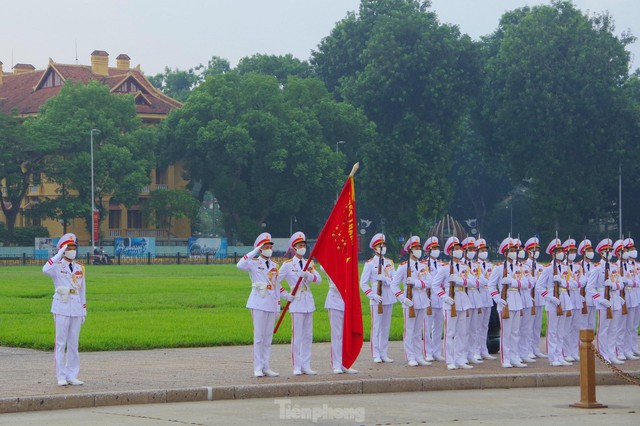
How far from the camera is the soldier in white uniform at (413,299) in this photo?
19094 mm

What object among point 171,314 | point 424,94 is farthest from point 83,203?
point 171,314

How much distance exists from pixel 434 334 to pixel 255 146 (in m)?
59.4

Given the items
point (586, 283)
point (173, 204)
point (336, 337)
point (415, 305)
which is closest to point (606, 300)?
point (586, 283)

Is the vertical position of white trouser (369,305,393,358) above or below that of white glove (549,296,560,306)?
below

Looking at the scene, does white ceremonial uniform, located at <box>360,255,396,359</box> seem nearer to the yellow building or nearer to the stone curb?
the stone curb

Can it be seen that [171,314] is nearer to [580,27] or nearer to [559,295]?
[559,295]

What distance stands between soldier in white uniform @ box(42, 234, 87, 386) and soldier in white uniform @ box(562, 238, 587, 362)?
25.7ft

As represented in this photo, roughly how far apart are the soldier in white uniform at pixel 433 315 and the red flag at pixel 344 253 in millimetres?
1695

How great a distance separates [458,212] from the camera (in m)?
102

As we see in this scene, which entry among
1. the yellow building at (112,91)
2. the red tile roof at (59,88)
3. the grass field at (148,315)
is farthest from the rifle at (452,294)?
the red tile roof at (59,88)

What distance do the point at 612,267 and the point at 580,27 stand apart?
62308 mm

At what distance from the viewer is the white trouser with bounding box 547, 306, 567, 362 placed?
63.7 ft

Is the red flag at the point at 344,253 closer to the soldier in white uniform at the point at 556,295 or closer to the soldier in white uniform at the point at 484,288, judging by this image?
the soldier in white uniform at the point at 484,288

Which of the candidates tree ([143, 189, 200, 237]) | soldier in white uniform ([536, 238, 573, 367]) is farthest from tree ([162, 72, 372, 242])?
soldier in white uniform ([536, 238, 573, 367])
